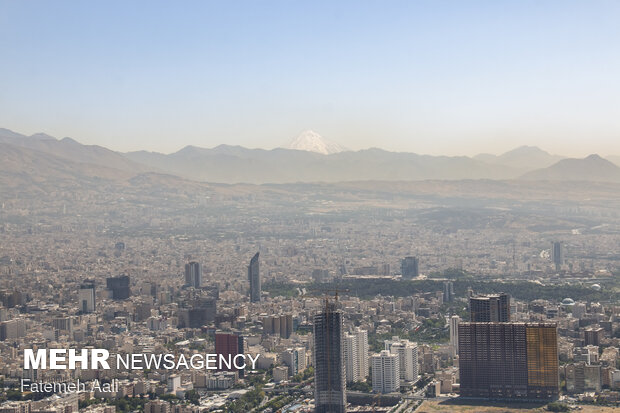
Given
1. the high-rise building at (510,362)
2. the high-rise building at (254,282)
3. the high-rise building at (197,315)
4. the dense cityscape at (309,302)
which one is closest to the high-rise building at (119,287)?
the dense cityscape at (309,302)

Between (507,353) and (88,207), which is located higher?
(88,207)

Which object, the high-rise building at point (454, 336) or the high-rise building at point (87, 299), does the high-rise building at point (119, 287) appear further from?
the high-rise building at point (454, 336)

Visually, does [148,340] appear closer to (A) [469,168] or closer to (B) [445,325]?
A: (B) [445,325]

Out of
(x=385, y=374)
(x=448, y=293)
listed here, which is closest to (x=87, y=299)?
(x=448, y=293)

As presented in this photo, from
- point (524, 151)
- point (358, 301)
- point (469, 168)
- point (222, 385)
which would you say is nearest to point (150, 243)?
point (358, 301)

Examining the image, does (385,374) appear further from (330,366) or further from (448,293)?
(448,293)

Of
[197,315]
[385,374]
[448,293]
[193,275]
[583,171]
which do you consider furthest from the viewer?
[583,171]

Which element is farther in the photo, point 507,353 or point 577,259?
point 577,259
